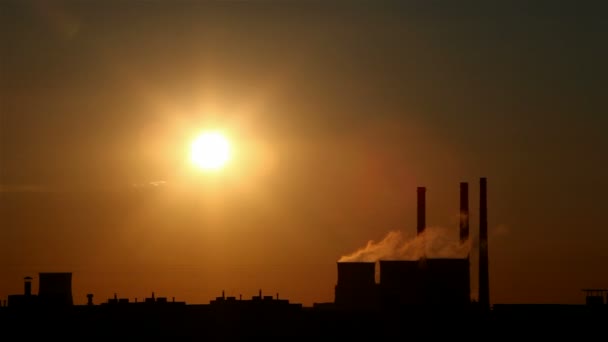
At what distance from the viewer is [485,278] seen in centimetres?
7275

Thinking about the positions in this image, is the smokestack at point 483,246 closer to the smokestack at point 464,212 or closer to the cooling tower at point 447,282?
the smokestack at point 464,212

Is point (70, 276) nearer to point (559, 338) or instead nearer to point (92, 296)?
point (92, 296)

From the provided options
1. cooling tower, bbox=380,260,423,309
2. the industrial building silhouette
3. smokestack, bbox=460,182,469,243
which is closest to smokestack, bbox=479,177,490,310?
A: smokestack, bbox=460,182,469,243

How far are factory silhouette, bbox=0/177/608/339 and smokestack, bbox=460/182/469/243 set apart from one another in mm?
5784

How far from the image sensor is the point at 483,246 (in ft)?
241

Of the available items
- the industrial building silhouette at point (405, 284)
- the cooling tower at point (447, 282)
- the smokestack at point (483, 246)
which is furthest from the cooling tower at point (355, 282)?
the smokestack at point (483, 246)

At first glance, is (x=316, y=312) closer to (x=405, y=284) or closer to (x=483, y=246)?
(x=405, y=284)

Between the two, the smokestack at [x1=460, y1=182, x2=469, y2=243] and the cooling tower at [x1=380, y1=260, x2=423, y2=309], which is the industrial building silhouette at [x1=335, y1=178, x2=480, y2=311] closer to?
the cooling tower at [x1=380, y1=260, x2=423, y2=309]

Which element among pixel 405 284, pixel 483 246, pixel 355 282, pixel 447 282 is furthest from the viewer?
pixel 483 246

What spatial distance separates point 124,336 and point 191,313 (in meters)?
4.85

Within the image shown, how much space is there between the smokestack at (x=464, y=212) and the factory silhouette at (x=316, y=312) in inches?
228

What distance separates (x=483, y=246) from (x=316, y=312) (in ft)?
42.1

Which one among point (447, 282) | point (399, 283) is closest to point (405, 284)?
point (399, 283)

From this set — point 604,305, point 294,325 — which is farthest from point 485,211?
point 294,325
